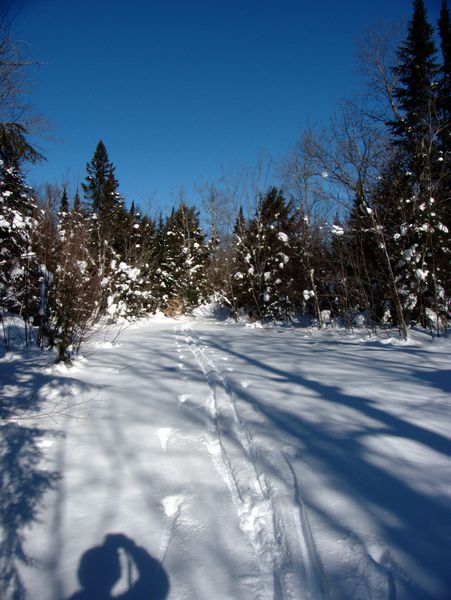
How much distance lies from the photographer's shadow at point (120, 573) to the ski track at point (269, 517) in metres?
0.54

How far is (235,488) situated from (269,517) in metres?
0.37

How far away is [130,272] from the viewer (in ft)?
55.7

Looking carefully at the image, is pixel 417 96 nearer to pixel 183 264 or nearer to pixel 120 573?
pixel 120 573

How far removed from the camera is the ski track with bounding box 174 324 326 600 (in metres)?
1.59

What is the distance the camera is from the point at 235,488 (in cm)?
234

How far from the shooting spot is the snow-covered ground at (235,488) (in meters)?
1.63

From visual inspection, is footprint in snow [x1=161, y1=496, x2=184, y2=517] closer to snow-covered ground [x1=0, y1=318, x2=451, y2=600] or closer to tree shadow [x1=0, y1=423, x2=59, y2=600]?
snow-covered ground [x1=0, y1=318, x2=451, y2=600]

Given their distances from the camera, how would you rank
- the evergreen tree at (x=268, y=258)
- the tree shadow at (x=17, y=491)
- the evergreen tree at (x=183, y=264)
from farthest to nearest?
the evergreen tree at (x=183, y=264) → the evergreen tree at (x=268, y=258) → the tree shadow at (x=17, y=491)

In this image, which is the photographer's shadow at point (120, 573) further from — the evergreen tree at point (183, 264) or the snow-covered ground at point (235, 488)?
the evergreen tree at point (183, 264)

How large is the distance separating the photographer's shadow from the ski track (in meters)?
0.54

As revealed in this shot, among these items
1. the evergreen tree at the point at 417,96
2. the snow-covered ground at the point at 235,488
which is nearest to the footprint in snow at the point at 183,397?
the snow-covered ground at the point at 235,488

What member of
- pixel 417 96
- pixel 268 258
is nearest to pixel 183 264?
pixel 268 258

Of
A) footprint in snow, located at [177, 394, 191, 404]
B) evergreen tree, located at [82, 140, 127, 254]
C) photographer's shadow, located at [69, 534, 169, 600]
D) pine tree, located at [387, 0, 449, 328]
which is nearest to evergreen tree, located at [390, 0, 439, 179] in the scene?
pine tree, located at [387, 0, 449, 328]

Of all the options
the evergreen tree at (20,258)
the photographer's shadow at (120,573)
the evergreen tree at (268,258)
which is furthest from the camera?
the evergreen tree at (268,258)
